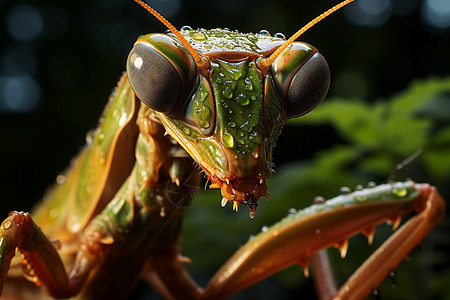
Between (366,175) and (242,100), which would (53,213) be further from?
(366,175)

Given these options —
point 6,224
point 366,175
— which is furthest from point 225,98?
point 366,175

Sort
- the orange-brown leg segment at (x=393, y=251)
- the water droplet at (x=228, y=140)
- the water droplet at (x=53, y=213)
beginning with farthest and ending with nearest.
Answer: the water droplet at (x=53, y=213) → the orange-brown leg segment at (x=393, y=251) → the water droplet at (x=228, y=140)

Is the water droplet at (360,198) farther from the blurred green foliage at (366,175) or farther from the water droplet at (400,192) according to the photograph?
the blurred green foliage at (366,175)

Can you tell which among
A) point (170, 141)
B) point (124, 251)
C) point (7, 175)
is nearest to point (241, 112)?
point (170, 141)

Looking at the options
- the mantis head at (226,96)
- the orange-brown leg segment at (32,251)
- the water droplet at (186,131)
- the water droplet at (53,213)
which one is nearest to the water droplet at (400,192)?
the mantis head at (226,96)

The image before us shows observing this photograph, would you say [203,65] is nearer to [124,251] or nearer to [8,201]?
[124,251]
